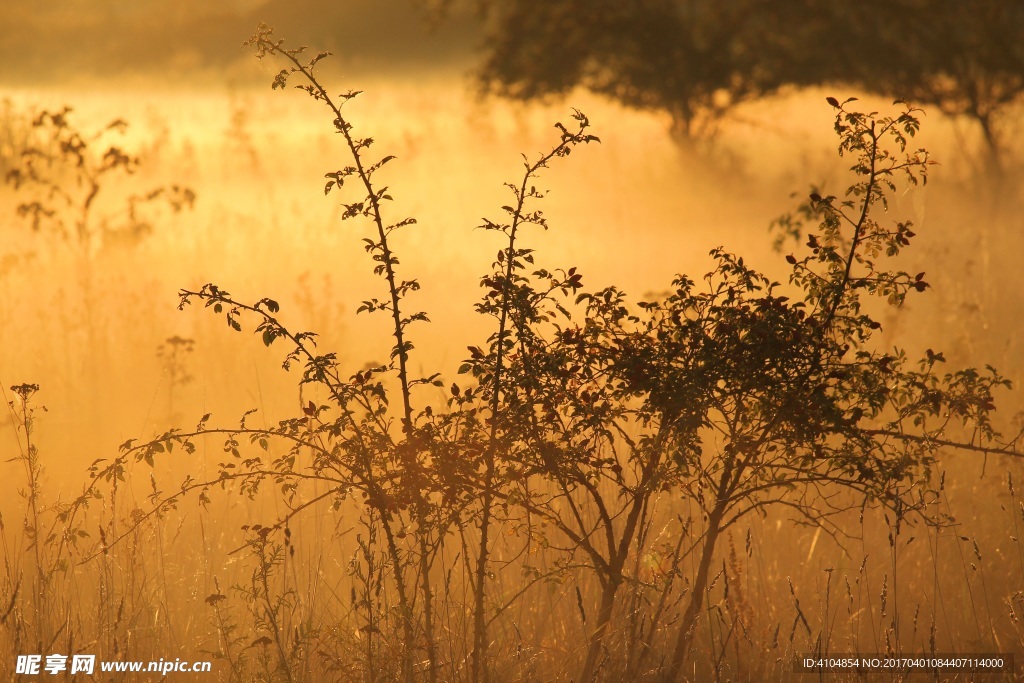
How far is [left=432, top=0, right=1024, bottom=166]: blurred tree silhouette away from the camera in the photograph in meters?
17.1

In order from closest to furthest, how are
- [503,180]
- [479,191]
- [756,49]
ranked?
[756,49], [503,180], [479,191]

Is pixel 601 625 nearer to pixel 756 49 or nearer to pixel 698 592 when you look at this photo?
pixel 698 592

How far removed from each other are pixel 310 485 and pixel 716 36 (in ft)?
52.1

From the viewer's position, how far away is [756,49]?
61.6ft

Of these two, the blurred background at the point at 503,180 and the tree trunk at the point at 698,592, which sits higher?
the blurred background at the point at 503,180

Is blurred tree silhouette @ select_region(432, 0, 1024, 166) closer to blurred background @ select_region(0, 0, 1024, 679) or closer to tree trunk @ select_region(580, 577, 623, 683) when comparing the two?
blurred background @ select_region(0, 0, 1024, 679)

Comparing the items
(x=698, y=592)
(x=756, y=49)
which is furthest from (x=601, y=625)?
(x=756, y=49)

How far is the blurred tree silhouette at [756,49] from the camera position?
17.1m

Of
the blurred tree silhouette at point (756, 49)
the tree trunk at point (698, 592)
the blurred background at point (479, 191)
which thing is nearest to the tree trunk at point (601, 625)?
the tree trunk at point (698, 592)

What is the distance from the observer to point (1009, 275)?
11.3 metres

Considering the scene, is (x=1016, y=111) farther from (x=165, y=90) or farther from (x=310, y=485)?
(x=165, y=90)

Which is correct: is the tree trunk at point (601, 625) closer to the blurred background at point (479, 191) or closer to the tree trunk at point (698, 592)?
the tree trunk at point (698, 592)

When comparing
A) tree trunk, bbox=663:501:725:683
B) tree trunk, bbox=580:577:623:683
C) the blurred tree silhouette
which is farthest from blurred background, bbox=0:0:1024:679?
tree trunk, bbox=580:577:623:683

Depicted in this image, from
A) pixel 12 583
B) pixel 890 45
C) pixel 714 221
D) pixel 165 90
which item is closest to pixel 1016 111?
pixel 890 45
